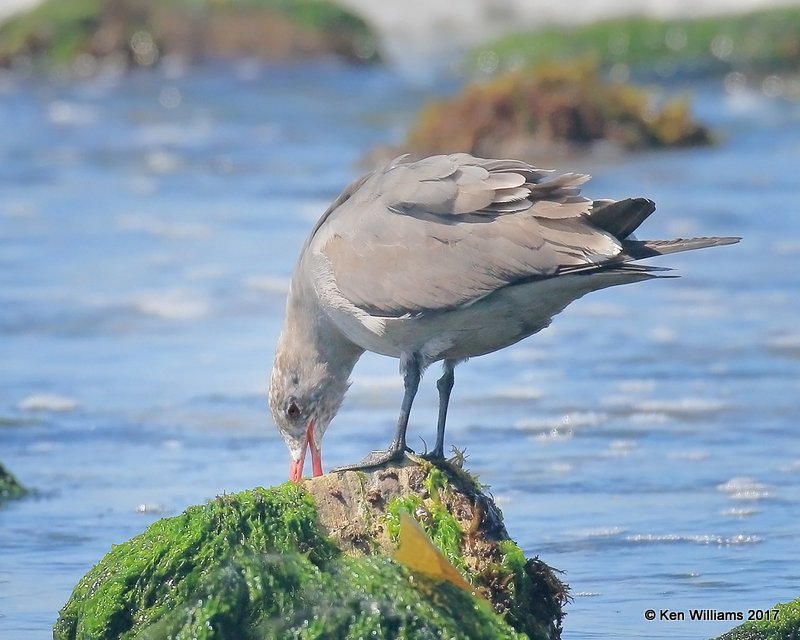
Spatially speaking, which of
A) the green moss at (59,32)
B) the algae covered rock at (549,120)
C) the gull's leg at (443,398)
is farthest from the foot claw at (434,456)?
the green moss at (59,32)

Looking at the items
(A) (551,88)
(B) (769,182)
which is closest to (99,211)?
(A) (551,88)

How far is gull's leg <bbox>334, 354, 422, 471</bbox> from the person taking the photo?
589 cm

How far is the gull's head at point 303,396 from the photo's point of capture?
263 inches

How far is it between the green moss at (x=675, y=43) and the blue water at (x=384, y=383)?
539 cm

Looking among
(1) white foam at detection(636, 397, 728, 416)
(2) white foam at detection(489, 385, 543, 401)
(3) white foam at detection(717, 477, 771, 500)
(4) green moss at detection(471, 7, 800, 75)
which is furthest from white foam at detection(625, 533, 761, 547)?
(4) green moss at detection(471, 7, 800, 75)

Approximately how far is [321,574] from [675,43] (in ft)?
69.9

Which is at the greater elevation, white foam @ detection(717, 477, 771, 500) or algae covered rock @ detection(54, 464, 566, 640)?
algae covered rock @ detection(54, 464, 566, 640)

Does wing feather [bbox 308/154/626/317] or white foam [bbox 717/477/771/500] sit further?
white foam [bbox 717/477/771/500]

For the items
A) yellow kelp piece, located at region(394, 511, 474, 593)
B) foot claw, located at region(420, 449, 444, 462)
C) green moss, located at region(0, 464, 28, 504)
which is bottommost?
green moss, located at region(0, 464, 28, 504)

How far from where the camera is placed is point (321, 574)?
541cm

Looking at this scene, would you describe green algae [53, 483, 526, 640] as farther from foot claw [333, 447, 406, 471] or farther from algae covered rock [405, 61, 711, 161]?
algae covered rock [405, 61, 711, 161]

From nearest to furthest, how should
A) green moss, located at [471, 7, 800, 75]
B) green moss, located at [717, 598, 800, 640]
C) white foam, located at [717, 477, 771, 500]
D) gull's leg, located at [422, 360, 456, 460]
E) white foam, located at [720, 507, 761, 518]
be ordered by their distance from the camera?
green moss, located at [717, 598, 800, 640], gull's leg, located at [422, 360, 456, 460], white foam, located at [720, 507, 761, 518], white foam, located at [717, 477, 771, 500], green moss, located at [471, 7, 800, 75]

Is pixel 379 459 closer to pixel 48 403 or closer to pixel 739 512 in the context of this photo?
pixel 739 512

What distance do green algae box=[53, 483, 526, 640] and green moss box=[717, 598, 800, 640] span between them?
37.9 inches
